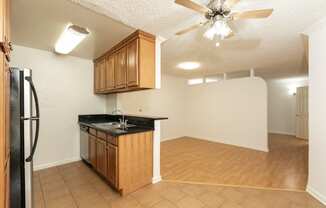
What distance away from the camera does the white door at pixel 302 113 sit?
5.88 meters

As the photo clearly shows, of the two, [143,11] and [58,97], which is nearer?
[143,11]

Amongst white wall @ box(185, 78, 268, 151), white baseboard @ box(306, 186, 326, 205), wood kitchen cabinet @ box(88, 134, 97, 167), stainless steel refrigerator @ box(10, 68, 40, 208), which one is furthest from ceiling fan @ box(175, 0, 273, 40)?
white wall @ box(185, 78, 268, 151)

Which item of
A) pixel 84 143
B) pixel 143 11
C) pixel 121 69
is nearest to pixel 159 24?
pixel 143 11

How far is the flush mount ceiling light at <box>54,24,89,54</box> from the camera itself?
216 cm

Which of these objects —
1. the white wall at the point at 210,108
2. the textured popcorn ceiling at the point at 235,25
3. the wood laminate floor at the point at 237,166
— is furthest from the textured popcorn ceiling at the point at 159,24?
the wood laminate floor at the point at 237,166

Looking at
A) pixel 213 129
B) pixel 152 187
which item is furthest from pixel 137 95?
pixel 213 129

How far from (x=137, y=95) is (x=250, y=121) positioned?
3401 mm

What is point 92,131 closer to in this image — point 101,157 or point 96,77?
point 101,157

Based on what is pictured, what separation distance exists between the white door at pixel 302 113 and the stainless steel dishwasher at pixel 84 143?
290 inches

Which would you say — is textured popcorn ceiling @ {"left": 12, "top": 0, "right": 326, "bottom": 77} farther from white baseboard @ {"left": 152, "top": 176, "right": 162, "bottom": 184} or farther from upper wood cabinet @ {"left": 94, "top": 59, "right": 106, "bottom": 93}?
white baseboard @ {"left": 152, "top": 176, "right": 162, "bottom": 184}

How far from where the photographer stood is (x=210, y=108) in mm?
5648

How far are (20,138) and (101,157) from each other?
4.05 feet

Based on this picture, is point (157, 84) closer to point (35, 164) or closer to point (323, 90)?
point (323, 90)

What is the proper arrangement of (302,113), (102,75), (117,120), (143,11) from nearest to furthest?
(143,11)
(102,75)
(117,120)
(302,113)
